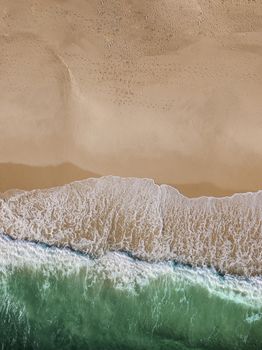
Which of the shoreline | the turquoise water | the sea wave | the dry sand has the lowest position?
the turquoise water

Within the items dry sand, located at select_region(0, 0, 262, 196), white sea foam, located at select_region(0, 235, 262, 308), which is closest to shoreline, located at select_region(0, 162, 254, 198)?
dry sand, located at select_region(0, 0, 262, 196)

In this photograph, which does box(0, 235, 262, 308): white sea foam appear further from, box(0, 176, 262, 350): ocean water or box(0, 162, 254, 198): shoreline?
box(0, 162, 254, 198): shoreline

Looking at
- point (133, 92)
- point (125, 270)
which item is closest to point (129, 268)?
point (125, 270)

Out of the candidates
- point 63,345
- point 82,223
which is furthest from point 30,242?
point 63,345

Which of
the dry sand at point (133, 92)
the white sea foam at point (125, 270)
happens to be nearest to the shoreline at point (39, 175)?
the dry sand at point (133, 92)

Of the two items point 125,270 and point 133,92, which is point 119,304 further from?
point 133,92

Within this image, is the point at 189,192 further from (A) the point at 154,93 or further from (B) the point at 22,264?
(B) the point at 22,264

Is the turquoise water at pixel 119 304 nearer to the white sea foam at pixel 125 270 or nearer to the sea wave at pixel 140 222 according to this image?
the white sea foam at pixel 125 270
